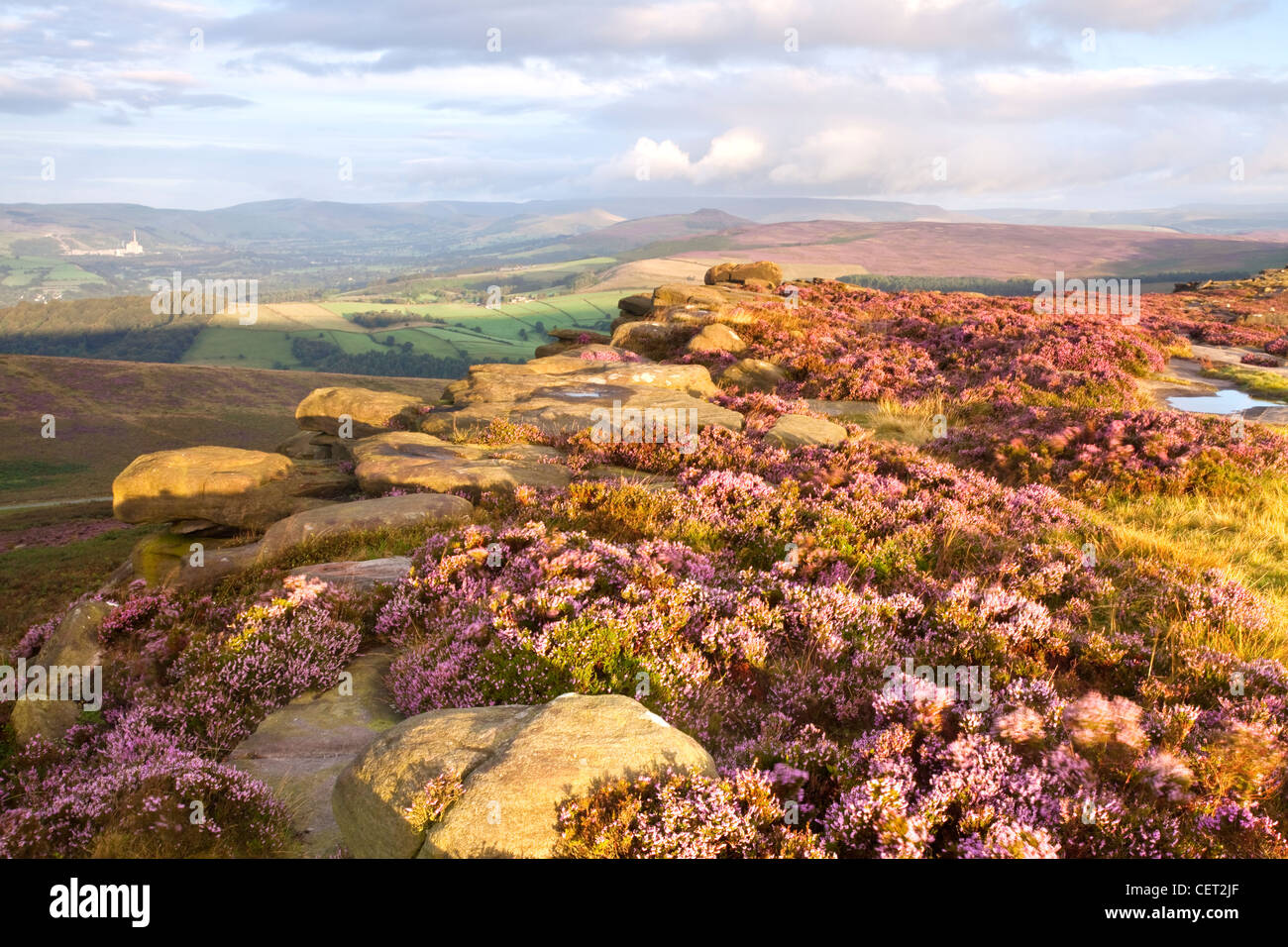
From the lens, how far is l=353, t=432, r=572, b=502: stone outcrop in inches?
401

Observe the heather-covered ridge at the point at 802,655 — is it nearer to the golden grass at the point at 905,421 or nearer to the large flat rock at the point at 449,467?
the large flat rock at the point at 449,467

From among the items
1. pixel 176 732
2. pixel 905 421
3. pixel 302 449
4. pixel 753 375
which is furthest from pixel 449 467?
pixel 753 375

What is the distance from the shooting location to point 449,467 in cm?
1056

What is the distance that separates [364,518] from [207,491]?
348 centimetres

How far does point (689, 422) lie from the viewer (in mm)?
13688

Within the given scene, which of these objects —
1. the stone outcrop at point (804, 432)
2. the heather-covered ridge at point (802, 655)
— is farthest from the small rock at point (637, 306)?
the heather-covered ridge at point (802, 655)

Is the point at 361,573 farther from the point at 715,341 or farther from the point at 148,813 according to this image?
the point at 715,341

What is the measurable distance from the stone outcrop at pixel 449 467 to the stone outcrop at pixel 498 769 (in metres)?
5.89

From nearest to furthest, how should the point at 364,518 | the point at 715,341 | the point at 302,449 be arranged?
the point at 364,518 < the point at 302,449 < the point at 715,341

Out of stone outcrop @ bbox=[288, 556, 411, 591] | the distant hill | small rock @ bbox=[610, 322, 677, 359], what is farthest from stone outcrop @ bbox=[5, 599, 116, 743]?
the distant hill

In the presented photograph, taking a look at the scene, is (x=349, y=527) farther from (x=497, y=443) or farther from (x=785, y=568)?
(x=785, y=568)

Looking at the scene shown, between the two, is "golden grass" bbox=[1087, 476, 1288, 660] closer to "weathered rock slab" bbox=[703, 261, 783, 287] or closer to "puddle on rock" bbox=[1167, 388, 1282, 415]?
"puddle on rock" bbox=[1167, 388, 1282, 415]

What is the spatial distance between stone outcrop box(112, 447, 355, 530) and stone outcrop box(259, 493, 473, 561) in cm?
187
